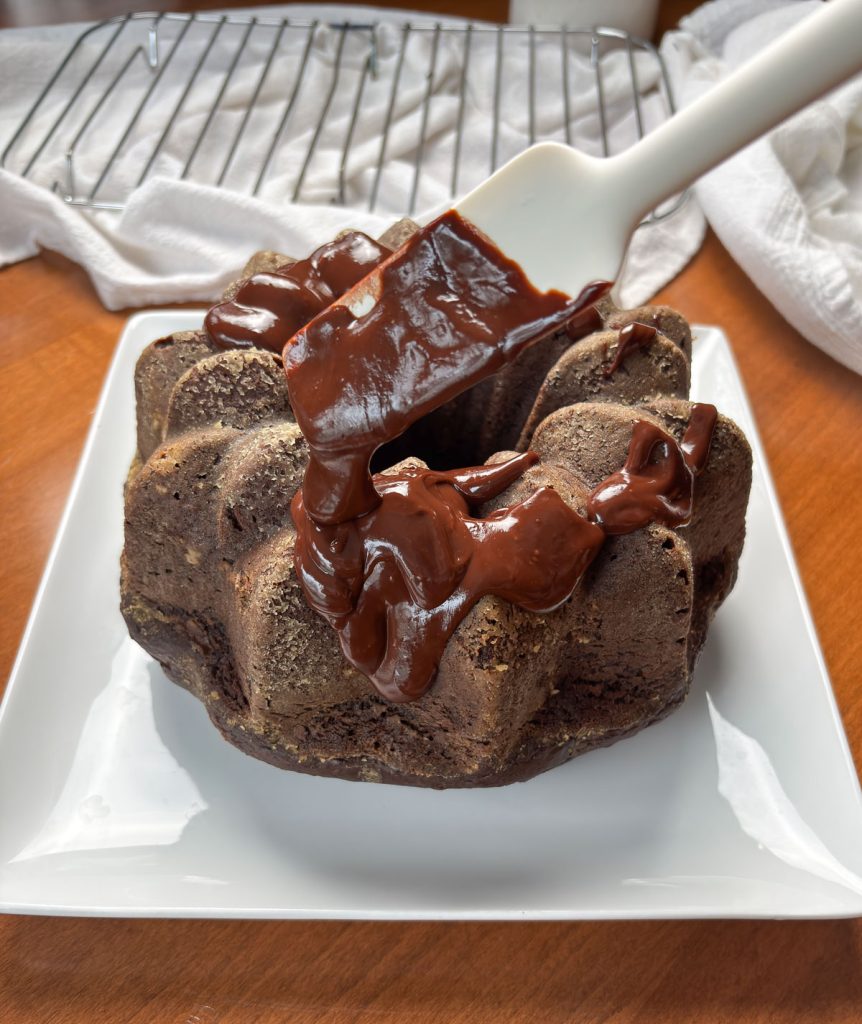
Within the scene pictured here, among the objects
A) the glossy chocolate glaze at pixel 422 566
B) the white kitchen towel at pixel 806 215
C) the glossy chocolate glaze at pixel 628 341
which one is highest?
the glossy chocolate glaze at pixel 422 566

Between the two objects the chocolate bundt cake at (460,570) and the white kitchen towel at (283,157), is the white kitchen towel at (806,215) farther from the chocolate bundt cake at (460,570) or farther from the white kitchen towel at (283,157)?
the chocolate bundt cake at (460,570)

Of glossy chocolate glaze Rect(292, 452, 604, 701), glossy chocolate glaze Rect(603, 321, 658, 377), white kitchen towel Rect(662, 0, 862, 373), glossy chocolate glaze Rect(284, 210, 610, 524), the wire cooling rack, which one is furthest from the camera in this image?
the wire cooling rack

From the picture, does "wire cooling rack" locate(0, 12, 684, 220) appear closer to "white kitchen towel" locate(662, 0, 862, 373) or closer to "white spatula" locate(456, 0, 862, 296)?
"white kitchen towel" locate(662, 0, 862, 373)

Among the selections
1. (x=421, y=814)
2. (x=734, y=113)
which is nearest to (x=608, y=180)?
(x=734, y=113)

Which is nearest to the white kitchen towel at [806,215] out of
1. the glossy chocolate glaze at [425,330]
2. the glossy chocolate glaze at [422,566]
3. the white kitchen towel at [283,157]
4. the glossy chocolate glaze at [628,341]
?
the white kitchen towel at [283,157]

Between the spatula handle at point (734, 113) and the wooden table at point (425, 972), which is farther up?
the spatula handle at point (734, 113)

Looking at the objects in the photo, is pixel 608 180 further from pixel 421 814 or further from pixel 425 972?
pixel 425 972

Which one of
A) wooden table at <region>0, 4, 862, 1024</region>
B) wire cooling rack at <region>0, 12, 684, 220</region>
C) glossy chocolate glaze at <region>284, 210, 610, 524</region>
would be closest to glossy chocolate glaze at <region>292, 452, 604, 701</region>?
glossy chocolate glaze at <region>284, 210, 610, 524</region>

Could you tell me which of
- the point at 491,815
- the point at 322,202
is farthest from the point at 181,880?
the point at 322,202
